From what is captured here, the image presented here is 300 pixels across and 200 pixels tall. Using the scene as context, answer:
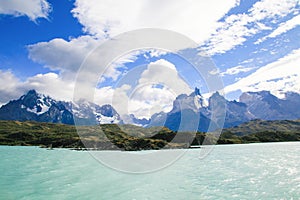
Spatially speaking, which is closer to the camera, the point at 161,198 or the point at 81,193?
the point at 161,198

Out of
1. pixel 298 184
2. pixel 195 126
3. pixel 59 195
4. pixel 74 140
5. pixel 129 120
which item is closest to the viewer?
pixel 129 120

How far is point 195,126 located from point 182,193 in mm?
10215

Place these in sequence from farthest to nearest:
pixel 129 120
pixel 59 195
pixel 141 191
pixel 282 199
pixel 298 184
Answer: pixel 298 184, pixel 141 191, pixel 59 195, pixel 282 199, pixel 129 120

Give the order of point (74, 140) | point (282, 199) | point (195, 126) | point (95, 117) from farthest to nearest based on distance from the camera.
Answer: point (74, 140) < point (282, 199) < point (95, 117) < point (195, 126)

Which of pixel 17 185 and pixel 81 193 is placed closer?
pixel 81 193

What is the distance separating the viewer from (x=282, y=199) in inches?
871

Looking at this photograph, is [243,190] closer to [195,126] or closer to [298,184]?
[298,184]

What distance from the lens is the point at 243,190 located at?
26031 mm

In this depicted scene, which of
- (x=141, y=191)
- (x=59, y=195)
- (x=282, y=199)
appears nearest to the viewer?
(x=282, y=199)

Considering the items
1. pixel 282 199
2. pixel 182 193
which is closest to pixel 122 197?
pixel 182 193

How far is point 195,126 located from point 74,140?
509 ft

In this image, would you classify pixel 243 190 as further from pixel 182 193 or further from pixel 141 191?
pixel 141 191

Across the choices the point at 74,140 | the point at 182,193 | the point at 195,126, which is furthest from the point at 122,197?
the point at 74,140

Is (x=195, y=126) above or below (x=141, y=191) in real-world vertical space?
above
